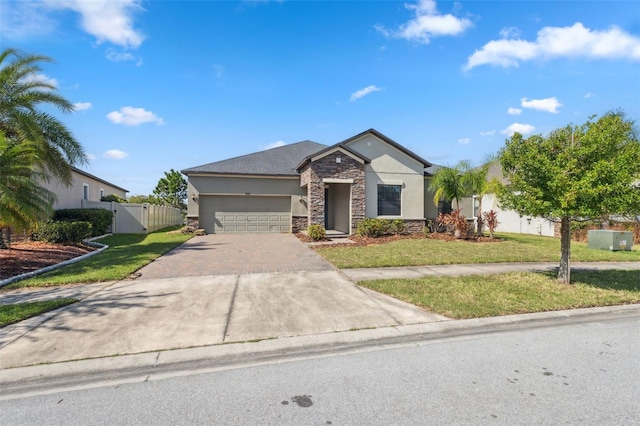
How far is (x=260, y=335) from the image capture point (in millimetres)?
4676

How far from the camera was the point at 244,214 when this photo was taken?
19781mm

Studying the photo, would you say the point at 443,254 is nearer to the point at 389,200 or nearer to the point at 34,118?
the point at 389,200

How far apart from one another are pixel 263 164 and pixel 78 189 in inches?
459

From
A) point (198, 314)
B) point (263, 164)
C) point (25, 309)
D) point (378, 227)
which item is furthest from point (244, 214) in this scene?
point (198, 314)

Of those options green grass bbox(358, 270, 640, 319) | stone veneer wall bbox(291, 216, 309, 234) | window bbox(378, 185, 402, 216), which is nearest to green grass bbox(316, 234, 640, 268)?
green grass bbox(358, 270, 640, 319)

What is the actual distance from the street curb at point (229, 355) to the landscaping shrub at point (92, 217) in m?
13.9

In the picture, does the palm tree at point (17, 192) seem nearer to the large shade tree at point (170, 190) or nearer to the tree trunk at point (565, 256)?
the tree trunk at point (565, 256)

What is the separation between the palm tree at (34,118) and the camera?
A: 11312mm

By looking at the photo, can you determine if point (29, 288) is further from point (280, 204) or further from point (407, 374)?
point (280, 204)

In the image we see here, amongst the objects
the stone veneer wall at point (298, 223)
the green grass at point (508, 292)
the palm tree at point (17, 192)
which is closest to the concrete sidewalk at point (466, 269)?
the green grass at point (508, 292)

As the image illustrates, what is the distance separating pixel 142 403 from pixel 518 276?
28.4 feet

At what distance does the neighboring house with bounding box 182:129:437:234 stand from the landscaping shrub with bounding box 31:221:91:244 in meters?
6.19

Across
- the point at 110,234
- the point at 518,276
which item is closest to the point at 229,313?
the point at 518,276

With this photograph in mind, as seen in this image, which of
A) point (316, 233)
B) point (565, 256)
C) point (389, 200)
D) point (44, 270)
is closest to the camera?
point (565, 256)
